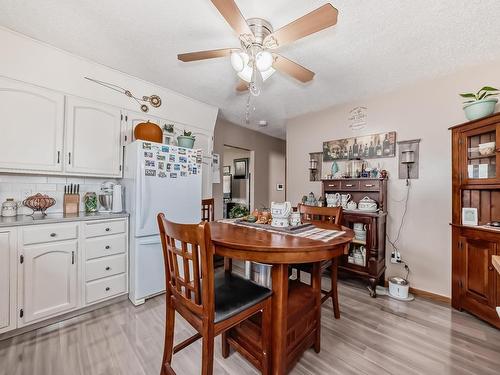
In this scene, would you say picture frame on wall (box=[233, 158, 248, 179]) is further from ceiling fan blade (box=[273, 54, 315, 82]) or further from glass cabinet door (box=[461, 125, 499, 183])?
glass cabinet door (box=[461, 125, 499, 183])

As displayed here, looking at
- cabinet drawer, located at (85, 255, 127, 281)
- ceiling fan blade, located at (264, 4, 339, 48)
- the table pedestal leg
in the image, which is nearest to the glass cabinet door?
ceiling fan blade, located at (264, 4, 339, 48)

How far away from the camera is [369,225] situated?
2.50m

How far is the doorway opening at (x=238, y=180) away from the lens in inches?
195

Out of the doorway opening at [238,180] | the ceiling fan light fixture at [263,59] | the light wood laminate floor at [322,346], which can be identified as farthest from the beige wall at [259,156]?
the ceiling fan light fixture at [263,59]

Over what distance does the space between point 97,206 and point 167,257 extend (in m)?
1.74

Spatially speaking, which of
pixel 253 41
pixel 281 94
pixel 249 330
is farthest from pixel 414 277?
pixel 253 41

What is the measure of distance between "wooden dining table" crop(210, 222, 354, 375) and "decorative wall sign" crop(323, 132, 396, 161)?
2.03 metres

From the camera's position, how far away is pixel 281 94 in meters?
2.97

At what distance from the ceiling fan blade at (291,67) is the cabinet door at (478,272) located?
2176 millimetres

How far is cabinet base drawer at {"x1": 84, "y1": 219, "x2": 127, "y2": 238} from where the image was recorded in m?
2.10

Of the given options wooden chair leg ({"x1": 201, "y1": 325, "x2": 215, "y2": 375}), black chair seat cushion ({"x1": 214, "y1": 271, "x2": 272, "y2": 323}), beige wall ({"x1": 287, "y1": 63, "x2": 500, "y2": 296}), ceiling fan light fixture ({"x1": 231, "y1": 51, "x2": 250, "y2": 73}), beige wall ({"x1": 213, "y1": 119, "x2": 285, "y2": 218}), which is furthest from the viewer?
beige wall ({"x1": 213, "y1": 119, "x2": 285, "y2": 218})

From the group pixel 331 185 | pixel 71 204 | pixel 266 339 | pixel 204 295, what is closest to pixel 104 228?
pixel 71 204

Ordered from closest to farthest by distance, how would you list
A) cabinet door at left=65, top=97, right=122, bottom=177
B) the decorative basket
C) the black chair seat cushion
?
the black chair seat cushion, the decorative basket, cabinet door at left=65, top=97, right=122, bottom=177

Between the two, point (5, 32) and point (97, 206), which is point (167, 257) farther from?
point (5, 32)
